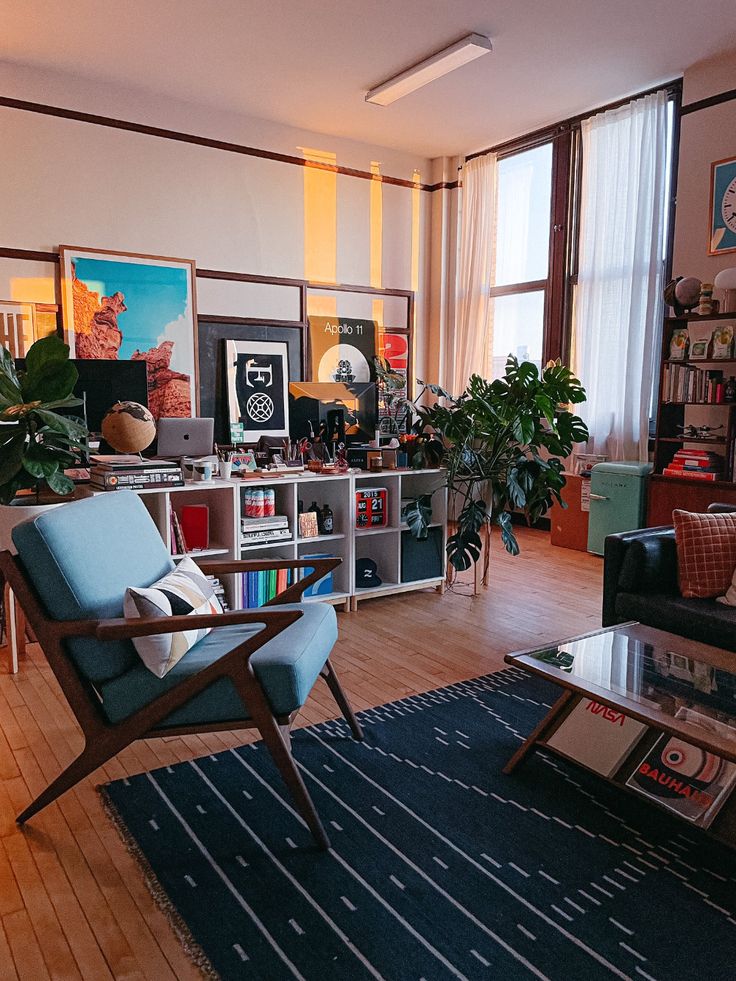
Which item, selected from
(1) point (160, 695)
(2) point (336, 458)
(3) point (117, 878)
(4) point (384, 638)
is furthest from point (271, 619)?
(2) point (336, 458)

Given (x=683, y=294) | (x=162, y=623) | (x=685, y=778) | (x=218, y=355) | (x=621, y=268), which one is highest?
(x=621, y=268)

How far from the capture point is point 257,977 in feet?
5.57

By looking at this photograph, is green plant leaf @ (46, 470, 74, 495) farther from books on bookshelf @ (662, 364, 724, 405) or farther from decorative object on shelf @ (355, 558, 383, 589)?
books on bookshelf @ (662, 364, 724, 405)

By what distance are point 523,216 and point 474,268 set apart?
64 centimetres

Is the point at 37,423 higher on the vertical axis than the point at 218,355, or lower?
lower

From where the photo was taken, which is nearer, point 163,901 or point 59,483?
point 163,901

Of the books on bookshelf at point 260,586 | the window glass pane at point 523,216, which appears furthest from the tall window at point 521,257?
the books on bookshelf at point 260,586

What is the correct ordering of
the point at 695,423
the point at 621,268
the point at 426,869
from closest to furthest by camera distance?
the point at 426,869 → the point at 695,423 → the point at 621,268

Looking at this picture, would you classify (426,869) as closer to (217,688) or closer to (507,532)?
(217,688)

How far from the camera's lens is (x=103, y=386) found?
14.8 feet

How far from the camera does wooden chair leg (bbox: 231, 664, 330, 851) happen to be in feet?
6.97

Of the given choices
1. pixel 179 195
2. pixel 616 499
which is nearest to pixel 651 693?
pixel 616 499

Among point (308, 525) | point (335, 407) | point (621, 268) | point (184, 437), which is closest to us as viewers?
point (308, 525)

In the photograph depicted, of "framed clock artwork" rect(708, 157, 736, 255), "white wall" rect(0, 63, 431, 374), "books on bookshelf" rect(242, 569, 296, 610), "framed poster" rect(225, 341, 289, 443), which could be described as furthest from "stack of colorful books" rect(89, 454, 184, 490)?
"framed clock artwork" rect(708, 157, 736, 255)
